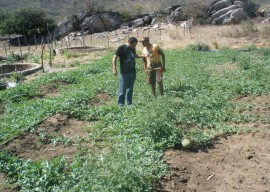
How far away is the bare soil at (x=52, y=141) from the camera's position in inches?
211

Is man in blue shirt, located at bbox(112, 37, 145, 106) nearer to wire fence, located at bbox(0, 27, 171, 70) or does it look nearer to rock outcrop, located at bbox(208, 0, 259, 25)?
wire fence, located at bbox(0, 27, 171, 70)

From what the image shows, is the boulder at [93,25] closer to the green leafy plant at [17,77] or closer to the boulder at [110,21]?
the boulder at [110,21]

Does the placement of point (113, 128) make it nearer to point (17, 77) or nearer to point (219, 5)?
point (17, 77)

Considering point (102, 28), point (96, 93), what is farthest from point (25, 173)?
point (102, 28)

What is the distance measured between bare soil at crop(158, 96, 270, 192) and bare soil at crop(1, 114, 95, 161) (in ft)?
4.87

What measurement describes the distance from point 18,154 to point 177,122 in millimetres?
2723

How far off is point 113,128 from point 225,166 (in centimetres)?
208

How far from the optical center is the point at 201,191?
4219mm

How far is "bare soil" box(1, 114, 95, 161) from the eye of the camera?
536 centimetres

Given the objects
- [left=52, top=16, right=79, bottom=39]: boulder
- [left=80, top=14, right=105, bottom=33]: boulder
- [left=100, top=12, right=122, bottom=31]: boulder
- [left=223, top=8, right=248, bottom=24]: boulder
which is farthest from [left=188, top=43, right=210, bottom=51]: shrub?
A: [left=52, top=16, right=79, bottom=39]: boulder

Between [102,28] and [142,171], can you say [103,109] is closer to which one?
[142,171]

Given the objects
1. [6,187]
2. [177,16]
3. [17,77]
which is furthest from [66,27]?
[6,187]

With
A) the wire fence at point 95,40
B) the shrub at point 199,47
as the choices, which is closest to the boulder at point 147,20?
the wire fence at point 95,40

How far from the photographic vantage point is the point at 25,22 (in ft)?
96.3
